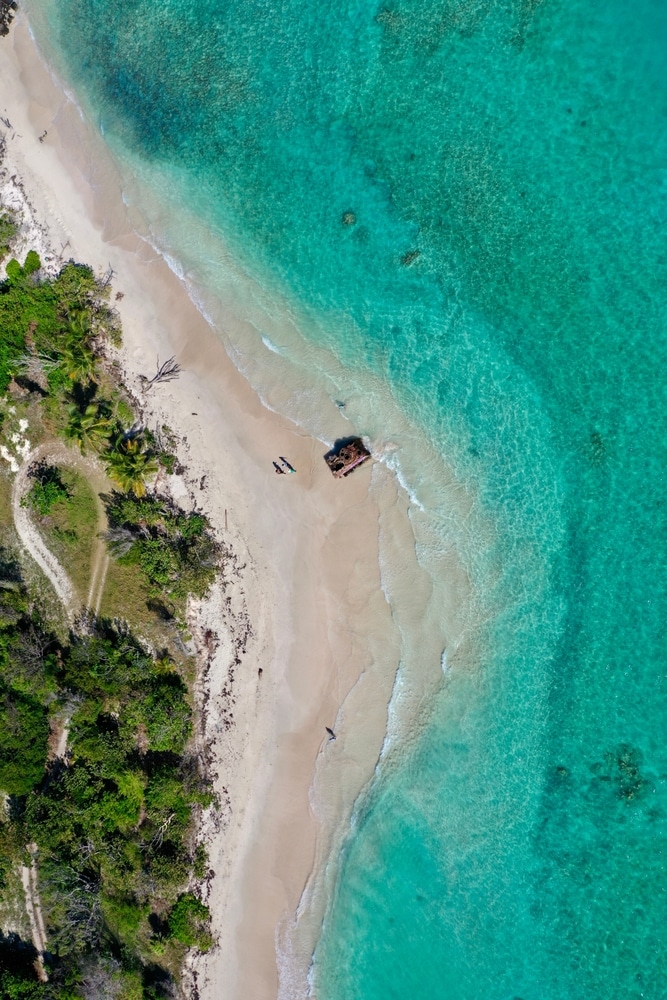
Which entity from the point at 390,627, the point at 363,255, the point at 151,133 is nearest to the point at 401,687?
the point at 390,627

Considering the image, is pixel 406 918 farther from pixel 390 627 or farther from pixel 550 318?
pixel 550 318

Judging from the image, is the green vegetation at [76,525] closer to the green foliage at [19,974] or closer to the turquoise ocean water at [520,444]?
the turquoise ocean water at [520,444]

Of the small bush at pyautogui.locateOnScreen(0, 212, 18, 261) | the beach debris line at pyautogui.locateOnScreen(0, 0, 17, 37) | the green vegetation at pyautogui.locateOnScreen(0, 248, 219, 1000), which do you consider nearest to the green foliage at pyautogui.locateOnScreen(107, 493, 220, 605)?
the green vegetation at pyautogui.locateOnScreen(0, 248, 219, 1000)

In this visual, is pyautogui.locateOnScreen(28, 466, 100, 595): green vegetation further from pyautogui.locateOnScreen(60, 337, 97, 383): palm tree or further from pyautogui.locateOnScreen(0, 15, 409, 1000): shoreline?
pyautogui.locateOnScreen(0, 15, 409, 1000): shoreline

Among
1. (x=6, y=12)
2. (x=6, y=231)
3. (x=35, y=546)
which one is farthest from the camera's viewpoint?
(x=6, y=12)

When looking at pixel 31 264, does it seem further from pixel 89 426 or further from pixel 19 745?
pixel 19 745

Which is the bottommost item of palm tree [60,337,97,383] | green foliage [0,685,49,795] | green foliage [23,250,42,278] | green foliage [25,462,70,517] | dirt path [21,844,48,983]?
dirt path [21,844,48,983]

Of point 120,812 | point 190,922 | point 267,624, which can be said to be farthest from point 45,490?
point 190,922
